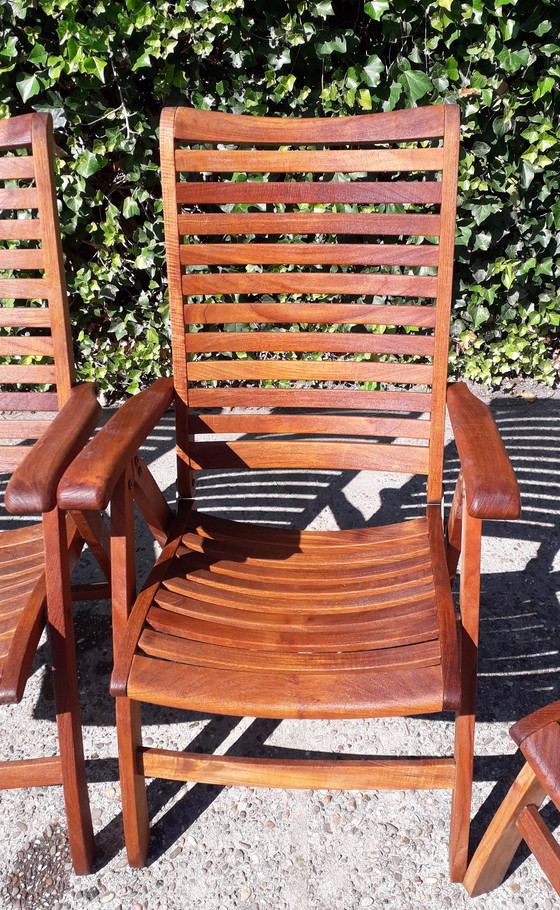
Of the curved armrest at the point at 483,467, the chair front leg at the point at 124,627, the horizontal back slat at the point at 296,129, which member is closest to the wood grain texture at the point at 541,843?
the curved armrest at the point at 483,467

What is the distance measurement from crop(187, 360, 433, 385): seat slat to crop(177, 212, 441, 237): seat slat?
1.05 feet

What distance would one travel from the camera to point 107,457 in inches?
54.8

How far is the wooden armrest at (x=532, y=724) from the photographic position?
1238 mm

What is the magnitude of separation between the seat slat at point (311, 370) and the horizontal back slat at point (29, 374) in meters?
0.35

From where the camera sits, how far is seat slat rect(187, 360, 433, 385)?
190 centimetres

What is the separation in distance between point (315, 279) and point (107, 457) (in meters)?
0.79

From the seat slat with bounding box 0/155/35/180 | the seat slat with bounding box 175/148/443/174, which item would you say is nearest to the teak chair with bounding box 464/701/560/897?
the seat slat with bounding box 175/148/443/174

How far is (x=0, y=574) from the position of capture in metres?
1.72

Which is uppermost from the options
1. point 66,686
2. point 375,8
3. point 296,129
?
point 375,8

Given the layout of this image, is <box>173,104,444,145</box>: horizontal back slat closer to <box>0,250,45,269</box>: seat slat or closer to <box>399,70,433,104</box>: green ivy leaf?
<box>0,250,45,269</box>: seat slat

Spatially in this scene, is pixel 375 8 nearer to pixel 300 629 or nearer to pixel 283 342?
pixel 283 342

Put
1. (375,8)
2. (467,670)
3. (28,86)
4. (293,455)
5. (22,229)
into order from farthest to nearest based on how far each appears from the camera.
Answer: (28,86)
(375,8)
(293,455)
(22,229)
(467,670)

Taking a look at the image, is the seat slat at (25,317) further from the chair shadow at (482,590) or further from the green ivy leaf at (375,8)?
the green ivy leaf at (375,8)

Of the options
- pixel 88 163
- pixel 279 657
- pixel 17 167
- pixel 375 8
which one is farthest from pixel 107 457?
pixel 375 8
